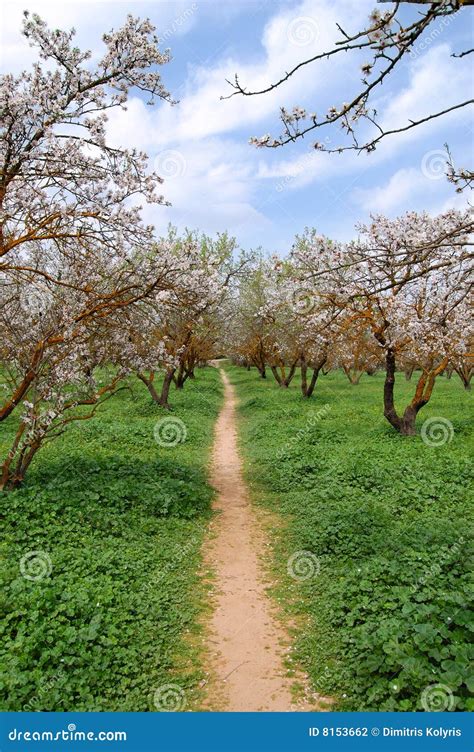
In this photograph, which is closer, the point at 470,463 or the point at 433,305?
the point at 470,463

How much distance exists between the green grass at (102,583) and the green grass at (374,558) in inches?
65.3

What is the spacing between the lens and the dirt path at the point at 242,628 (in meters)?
5.62

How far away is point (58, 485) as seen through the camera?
413 inches

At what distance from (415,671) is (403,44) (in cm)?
620

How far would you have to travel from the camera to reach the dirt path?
5617mm

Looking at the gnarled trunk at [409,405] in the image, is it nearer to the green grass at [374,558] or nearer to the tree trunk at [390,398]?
the tree trunk at [390,398]

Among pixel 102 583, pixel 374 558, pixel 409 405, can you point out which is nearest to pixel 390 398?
pixel 409 405

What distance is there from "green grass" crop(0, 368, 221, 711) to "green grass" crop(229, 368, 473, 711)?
1658mm

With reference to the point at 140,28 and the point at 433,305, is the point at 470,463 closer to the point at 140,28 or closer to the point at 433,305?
the point at 433,305

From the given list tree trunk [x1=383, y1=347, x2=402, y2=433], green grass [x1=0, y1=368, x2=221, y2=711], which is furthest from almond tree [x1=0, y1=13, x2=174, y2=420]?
tree trunk [x1=383, y1=347, x2=402, y2=433]

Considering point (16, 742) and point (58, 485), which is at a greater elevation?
point (58, 485)

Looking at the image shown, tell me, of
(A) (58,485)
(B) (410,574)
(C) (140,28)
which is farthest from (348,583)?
(C) (140,28)

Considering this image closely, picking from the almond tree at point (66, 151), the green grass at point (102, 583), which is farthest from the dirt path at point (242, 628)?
the almond tree at point (66, 151)

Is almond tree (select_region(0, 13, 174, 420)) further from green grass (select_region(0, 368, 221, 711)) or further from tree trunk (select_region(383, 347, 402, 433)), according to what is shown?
tree trunk (select_region(383, 347, 402, 433))
